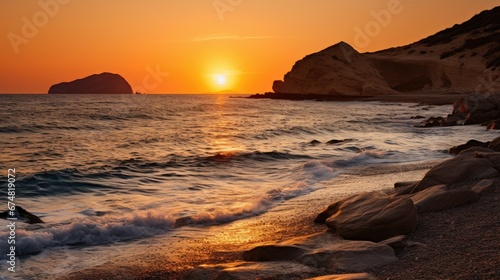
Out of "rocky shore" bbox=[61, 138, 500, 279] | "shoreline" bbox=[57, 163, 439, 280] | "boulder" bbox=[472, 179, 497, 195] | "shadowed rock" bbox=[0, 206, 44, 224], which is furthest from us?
"shadowed rock" bbox=[0, 206, 44, 224]

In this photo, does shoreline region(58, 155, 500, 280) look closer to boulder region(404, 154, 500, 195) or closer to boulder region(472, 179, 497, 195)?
boulder region(472, 179, 497, 195)

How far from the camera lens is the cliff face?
83312mm

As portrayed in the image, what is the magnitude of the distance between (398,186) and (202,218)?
441 cm

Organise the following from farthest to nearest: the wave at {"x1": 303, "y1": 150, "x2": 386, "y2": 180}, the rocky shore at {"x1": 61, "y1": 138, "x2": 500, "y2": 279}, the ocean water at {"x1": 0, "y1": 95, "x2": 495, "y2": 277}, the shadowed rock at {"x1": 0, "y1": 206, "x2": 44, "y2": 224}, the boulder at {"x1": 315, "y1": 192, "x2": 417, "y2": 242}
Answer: the wave at {"x1": 303, "y1": 150, "x2": 386, "y2": 180} < the shadowed rock at {"x1": 0, "y1": 206, "x2": 44, "y2": 224} < the ocean water at {"x1": 0, "y1": 95, "x2": 495, "y2": 277} < the boulder at {"x1": 315, "y1": 192, "x2": 417, "y2": 242} < the rocky shore at {"x1": 61, "y1": 138, "x2": 500, "y2": 279}

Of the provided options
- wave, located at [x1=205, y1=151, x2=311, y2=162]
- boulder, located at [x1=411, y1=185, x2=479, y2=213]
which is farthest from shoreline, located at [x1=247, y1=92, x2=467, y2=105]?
boulder, located at [x1=411, y1=185, x2=479, y2=213]

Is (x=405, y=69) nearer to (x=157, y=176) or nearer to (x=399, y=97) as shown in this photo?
(x=399, y=97)

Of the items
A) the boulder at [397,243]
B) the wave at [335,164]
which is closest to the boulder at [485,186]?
the boulder at [397,243]

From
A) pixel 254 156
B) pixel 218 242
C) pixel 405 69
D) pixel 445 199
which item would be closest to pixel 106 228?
pixel 218 242

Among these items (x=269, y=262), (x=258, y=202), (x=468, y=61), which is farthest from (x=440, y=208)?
(x=468, y=61)

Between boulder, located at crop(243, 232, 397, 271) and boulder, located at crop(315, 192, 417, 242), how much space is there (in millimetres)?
261

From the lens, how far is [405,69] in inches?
3755

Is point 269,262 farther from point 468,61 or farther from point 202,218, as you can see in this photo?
point 468,61

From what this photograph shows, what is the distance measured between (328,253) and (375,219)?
3.52 feet

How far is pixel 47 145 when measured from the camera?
76.8 ft
